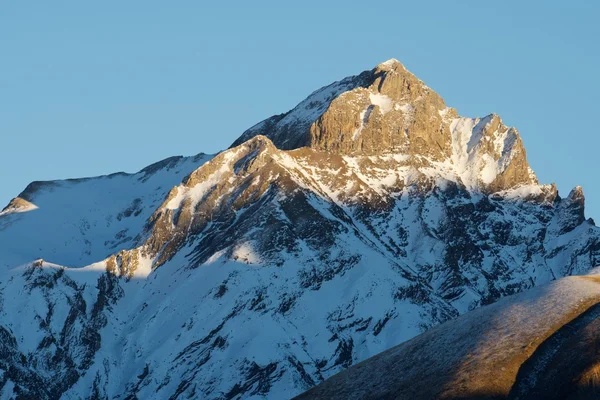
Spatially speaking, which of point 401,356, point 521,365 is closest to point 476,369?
point 521,365

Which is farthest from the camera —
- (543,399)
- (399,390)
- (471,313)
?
(471,313)

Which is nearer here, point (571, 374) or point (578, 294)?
point (571, 374)

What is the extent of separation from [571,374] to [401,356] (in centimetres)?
1696

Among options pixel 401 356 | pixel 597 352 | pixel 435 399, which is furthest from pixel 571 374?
pixel 401 356

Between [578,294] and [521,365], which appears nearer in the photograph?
[521,365]

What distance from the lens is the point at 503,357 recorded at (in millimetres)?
104875

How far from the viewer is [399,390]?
351 feet

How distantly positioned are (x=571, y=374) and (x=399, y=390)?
12.8 meters

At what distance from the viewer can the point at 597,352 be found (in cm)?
10062

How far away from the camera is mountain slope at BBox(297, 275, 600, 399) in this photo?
100938mm

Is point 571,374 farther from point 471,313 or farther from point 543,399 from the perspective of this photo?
point 471,313

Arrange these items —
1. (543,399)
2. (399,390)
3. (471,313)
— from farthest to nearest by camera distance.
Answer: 1. (471,313)
2. (399,390)
3. (543,399)

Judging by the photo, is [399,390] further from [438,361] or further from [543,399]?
[543,399]

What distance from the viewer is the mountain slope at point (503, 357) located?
101 metres
